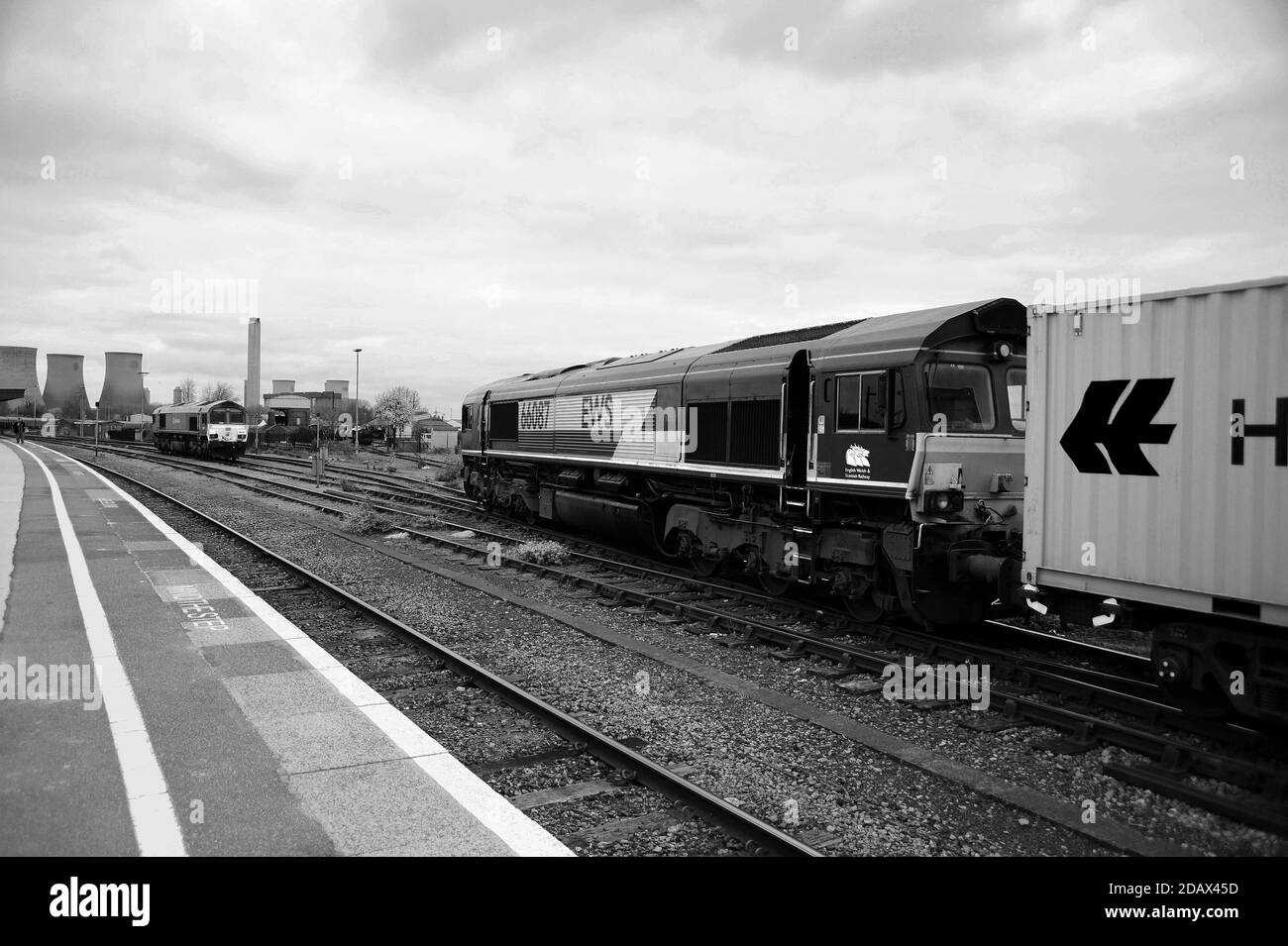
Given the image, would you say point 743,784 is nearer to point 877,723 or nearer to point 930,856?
point 930,856

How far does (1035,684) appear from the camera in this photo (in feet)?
26.2

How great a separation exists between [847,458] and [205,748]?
7404mm

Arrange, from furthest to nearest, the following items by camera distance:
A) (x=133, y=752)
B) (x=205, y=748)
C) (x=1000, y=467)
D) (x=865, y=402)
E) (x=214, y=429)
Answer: (x=214, y=429)
(x=865, y=402)
(x=1000, y=467)
(x=205, y=748)
(x=133, y=752)

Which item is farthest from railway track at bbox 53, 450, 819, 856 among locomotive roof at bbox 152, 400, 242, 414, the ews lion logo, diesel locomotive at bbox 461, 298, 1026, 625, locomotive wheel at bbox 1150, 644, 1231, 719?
locomotive roof at bbox 152, 400, 242, 414

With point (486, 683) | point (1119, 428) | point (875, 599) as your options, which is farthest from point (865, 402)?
point (486, 683)

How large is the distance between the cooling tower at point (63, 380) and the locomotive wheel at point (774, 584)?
170939mm

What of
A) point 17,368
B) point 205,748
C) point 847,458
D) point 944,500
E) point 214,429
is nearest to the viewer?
point 205,748

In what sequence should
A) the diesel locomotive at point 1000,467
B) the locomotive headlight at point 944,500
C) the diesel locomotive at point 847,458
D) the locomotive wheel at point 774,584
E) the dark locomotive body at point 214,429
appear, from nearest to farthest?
the diesel locomotive at point 1000,467
the locomotive headlight at point 944,500
the diesel locomotive at point 847,458
the locomotive wheel at point 774,584
the dark locomotive body at point 214,429

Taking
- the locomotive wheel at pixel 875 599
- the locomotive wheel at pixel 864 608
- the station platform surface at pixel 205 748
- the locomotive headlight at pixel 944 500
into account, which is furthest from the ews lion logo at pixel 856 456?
the station platform surface at pixel 205 748

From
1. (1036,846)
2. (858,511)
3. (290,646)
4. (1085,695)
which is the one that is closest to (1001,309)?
(858,511)

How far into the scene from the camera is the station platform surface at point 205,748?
4648 millimetres

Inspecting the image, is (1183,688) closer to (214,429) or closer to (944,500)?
(944,500)

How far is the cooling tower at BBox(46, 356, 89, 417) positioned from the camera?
149625mm

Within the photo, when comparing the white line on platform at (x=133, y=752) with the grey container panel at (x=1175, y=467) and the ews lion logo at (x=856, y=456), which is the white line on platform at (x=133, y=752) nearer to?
the grey container panel at (x=1175, y=467)
